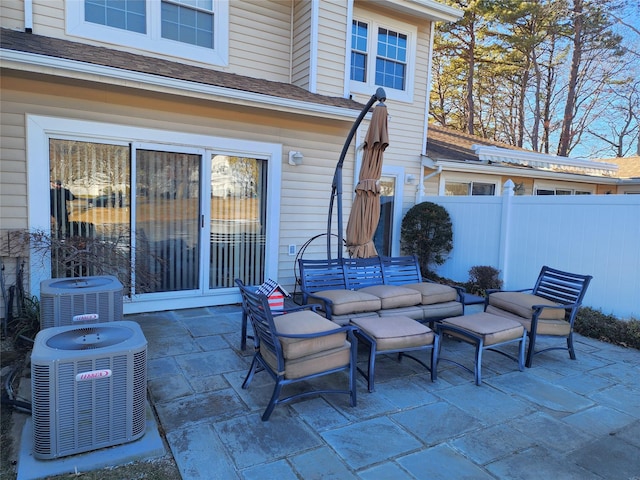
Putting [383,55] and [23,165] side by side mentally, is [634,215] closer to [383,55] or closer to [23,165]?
[383,55]

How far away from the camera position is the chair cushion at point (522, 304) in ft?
13.3

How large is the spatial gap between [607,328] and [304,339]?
13.3ft

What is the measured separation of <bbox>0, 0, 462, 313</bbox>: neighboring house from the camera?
438 centimetres

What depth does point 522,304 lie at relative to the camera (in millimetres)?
4172

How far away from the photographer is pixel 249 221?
19.4 ft

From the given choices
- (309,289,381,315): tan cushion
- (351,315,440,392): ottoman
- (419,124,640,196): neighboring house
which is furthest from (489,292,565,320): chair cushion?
(419,124,640,196): neighboring house

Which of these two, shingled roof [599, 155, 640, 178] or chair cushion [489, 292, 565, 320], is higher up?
shingled roof [599, 155, 640, 178]

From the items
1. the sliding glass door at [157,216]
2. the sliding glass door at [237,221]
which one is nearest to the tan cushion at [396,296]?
the sliding glass door at [237,221]

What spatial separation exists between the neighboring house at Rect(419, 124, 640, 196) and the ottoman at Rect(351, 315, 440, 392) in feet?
17.3

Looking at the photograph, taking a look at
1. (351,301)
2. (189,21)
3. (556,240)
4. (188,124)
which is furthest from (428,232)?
(189,21)

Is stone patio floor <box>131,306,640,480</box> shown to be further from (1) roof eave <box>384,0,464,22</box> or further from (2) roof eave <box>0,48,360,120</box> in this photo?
(1) roof eave <box>384,0,464,22</box>

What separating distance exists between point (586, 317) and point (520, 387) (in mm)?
2373

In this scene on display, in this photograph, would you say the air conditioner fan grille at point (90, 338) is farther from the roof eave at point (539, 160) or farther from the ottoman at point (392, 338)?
the roof eave at point (539, 160)

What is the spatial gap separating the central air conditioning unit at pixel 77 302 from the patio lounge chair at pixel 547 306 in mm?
3805
